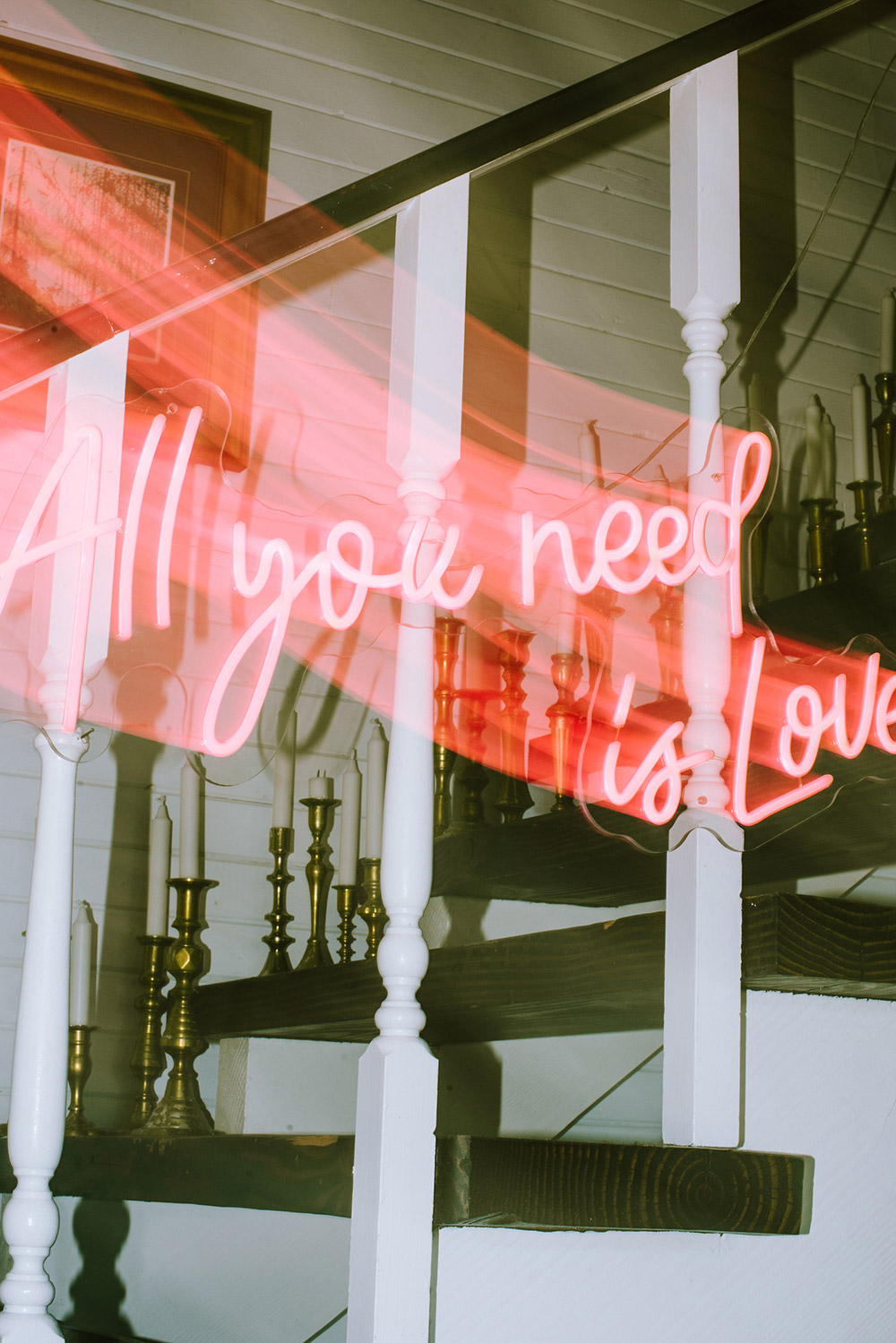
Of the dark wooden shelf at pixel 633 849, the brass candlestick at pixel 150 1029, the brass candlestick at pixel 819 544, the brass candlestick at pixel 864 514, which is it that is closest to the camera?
the dark wooden shelf at pixel 633 849

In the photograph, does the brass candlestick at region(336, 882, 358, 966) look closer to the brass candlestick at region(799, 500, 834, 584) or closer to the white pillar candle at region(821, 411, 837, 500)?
the brass candlestick at region(799, 500, 834, 584)

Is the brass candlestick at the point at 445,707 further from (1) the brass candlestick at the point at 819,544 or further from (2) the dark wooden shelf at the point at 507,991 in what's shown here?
(1) the brass candlestick at the point at 819,544

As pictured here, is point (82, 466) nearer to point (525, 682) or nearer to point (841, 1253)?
point (841, 1253)

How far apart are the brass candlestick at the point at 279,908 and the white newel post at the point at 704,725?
1.25m

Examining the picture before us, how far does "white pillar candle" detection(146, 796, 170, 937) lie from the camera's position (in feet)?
7.74

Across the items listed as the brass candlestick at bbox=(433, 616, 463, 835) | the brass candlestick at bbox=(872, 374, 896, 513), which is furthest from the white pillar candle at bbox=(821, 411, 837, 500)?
the brass candlestick at bbox=(433, 616, 463, 835)

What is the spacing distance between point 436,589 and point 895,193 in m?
2.99

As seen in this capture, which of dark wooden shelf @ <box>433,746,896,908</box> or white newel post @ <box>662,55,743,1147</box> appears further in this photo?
dark wooden shelf @ <box>433,746,896,908</box>

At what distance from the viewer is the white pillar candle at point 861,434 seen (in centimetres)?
268

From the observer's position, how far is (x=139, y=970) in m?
2.48

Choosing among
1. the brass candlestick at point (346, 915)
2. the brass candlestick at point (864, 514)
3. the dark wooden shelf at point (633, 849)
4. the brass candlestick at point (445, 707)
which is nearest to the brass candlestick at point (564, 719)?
the dark wooden shelf at point (633, 849)

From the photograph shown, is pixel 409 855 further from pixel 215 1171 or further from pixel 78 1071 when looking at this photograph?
pixel 78 1071

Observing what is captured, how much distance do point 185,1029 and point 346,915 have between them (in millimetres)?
347

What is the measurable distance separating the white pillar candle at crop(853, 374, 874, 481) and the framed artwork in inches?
49.3
